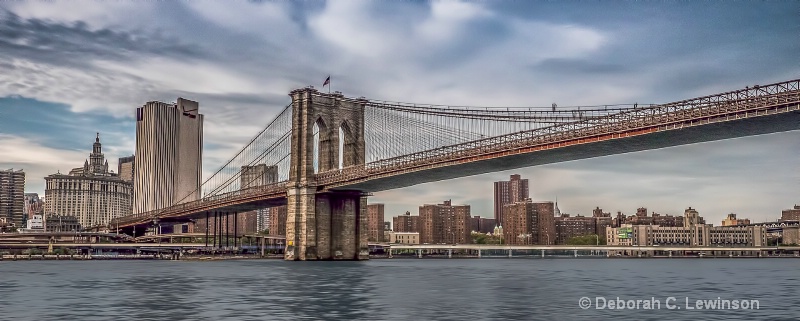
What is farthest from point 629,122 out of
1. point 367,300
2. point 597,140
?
point 367,300

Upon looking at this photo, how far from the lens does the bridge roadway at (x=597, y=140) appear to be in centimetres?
5047

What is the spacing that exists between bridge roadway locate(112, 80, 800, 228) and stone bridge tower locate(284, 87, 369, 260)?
225 centimetres

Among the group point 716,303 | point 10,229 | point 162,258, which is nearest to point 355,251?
point 162,258

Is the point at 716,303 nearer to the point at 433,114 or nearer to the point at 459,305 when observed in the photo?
the point at 459,305

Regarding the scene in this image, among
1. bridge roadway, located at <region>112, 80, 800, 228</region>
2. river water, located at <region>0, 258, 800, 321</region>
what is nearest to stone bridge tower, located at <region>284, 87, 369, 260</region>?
bridge roadway, located at <region>112, 80, 800, 228</region>

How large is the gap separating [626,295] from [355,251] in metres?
53.2

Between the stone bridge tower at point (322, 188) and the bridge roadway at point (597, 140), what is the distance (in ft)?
7.39

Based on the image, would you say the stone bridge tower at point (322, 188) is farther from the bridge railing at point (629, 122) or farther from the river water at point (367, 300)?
the river water at point (367, 300)

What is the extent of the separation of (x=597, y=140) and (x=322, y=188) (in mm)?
34147

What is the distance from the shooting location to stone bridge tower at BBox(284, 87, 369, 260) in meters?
85.3

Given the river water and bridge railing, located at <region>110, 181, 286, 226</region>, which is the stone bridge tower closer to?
bridge railing, located at <region>110, 181, 286, 226</region>

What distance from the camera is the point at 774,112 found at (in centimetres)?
4916

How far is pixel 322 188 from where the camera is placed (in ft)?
280

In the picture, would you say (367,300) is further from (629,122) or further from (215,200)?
(215,200)
